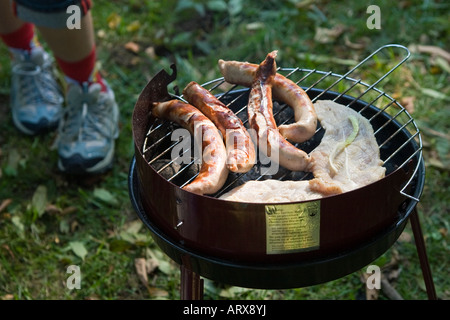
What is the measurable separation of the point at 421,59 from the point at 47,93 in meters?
3.12

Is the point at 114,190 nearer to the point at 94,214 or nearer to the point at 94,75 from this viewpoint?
the point at 94,214

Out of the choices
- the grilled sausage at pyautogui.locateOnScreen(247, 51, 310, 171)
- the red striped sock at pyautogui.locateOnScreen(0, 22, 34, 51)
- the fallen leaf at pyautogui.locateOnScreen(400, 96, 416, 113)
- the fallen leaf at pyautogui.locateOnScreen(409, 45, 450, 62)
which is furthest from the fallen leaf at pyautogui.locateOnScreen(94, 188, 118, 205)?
the fallen leaf at pyautogui.locateOnScreen(409, 45, 450, 62)

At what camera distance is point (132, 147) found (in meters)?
4.11

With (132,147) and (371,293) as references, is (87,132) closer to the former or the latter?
(132,147)

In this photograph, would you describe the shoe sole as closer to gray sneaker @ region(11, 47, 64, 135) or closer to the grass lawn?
the grass lawn

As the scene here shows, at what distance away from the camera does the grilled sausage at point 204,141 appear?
1.95 m

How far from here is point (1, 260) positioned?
3312mm

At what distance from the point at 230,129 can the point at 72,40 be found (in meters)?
1.77

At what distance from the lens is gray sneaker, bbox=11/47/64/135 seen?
13.6 ft

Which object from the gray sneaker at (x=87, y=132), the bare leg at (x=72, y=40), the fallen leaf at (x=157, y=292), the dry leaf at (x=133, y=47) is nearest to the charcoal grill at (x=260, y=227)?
the fallen leaf at (x=157, y=292)

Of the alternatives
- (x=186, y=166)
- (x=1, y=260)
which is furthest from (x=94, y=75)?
(x=186, y=166)

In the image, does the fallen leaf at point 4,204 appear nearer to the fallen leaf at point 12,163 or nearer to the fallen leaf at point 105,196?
the fallen leaf at point 12,163

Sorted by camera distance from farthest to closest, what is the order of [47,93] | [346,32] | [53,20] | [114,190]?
[346,32] → [47,93] → [114,190] → [53,20]

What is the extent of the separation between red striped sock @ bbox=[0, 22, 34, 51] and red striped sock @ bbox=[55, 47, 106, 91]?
20.1 inches
